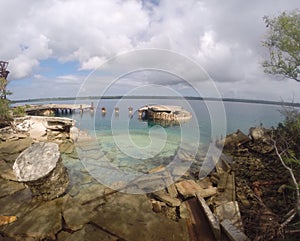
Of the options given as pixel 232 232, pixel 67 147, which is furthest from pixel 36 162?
pixel 67 147

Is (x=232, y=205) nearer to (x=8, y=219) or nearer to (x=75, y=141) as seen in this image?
(x=8, y=219)

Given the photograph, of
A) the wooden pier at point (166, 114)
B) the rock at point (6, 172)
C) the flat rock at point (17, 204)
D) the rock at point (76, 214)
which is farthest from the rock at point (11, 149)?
the wooden pier at point (166, 114)

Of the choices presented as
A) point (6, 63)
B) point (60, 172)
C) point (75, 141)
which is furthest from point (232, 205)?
point (6, 63)

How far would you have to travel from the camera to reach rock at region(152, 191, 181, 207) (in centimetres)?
460

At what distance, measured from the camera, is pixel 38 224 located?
395cm

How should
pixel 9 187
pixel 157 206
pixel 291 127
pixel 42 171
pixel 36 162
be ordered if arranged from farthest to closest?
pixel 291 127 < pixel 9 187 < pixel 36 162 < pixel 42 171 < pixel 157 206

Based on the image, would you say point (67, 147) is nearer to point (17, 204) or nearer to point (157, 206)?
point (17, 204)

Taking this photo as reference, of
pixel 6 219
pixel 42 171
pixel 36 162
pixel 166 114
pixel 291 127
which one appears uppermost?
pixel 291 127

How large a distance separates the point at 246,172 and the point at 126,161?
18.6 ft

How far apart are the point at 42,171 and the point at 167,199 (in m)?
3.23

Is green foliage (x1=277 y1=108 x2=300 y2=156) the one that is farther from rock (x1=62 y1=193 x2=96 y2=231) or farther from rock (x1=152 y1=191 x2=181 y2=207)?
rock (x1=62 y1=193 x2=96 y2=231)

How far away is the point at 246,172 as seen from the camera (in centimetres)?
647

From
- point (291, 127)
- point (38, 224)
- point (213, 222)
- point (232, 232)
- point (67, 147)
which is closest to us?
point (232, 232)

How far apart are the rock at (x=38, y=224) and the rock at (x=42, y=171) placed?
1.53 ft
